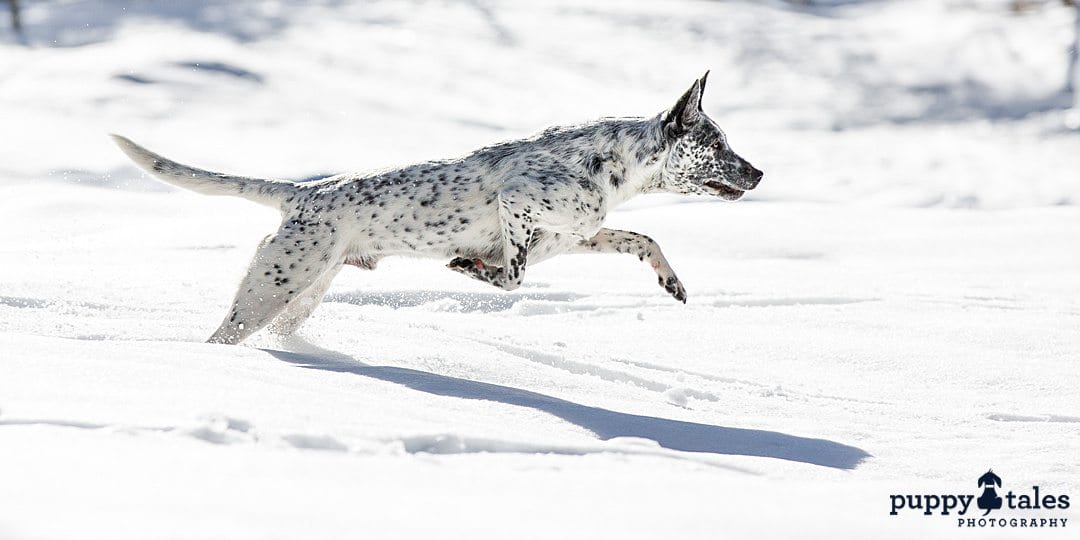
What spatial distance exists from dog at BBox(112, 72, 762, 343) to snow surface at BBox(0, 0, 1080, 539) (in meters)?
0.32

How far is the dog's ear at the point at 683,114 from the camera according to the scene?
5.25 metres

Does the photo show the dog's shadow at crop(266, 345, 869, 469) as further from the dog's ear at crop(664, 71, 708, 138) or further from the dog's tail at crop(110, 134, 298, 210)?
the dog's ear at crop(664, 71, 708, 138)

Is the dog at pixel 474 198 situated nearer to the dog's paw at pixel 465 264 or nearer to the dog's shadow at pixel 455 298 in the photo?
the dog's paw at pixel 465 264

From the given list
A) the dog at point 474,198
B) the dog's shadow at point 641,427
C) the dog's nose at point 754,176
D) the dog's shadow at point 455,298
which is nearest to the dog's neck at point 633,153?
the dog at point 474,198

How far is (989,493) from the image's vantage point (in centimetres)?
334

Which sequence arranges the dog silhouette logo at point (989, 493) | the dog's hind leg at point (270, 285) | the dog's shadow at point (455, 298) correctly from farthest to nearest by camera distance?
the dog's shadow at point (455, 298), the dog's hind leg at point (270, 285), the dog silhouette logo at point (989, 493)

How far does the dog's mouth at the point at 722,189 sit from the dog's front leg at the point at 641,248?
350 millimetres

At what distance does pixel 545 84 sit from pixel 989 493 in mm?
12243

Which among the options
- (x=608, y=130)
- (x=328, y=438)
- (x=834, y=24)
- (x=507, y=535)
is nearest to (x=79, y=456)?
(x=328, y=438)

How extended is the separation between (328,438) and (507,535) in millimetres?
737

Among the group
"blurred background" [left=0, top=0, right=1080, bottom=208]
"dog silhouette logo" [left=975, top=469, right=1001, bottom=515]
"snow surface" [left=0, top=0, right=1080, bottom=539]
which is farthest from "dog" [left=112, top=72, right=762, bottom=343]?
"blurred background" [left=0, top=0, right=1080, bottom=208]

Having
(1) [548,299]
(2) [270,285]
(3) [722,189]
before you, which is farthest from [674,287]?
(2) [270,285]

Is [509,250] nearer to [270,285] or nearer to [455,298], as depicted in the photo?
[270,285]

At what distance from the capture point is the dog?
197 inches
